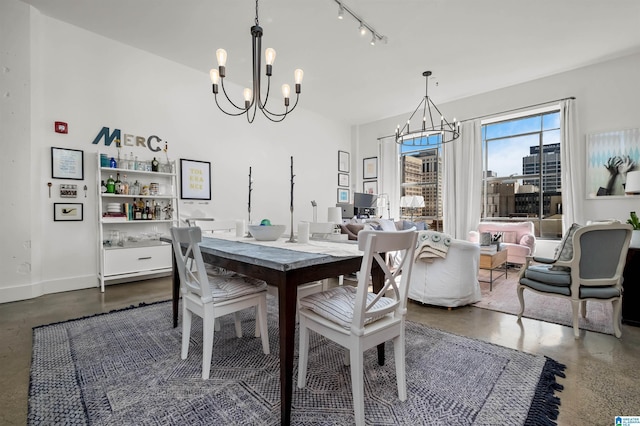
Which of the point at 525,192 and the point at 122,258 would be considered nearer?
the point at 122,258

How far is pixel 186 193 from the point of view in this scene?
4.51 m

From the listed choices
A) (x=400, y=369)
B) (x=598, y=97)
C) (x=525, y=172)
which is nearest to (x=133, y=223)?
(x=400, y=369)

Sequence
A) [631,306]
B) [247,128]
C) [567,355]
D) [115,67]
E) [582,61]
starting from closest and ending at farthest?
[567,355] < [631,306] < [115,67] < [582,61] < [247,128]

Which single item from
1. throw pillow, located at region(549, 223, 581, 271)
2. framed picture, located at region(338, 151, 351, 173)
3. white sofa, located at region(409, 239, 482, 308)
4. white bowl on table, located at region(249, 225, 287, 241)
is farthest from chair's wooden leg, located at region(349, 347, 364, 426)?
framed picture, located at region(338, 151, 351, 173)

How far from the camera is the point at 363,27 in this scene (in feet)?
11.2

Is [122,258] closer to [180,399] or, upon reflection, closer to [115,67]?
[115,67]

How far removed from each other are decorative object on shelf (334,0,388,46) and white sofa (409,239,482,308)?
255cm

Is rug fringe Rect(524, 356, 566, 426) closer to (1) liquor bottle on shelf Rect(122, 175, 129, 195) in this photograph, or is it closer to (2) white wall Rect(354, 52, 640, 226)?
(2) white wall Rect(354, 52, 640, 226)

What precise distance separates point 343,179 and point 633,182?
4884mm

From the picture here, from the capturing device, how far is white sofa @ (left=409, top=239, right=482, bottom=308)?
2959 mm

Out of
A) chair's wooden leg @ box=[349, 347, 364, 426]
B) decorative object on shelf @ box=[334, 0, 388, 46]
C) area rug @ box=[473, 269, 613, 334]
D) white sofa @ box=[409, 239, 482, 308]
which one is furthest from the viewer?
decorative object on shelf @ box=[334, 0, 388, 46]

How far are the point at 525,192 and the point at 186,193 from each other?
19.0ft

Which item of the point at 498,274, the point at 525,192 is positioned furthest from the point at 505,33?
the point at 498,274

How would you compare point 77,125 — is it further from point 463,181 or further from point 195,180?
point 463,181
